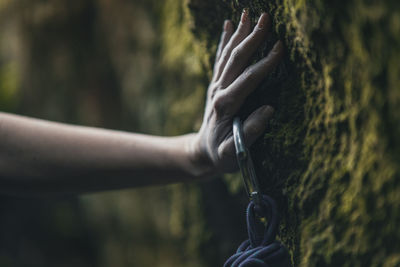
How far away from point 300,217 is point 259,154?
0.58 feet

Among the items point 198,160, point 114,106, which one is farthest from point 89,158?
point 114,106

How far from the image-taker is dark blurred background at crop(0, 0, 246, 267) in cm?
175

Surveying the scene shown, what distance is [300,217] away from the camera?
0.79m

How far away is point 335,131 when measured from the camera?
28.1 inches

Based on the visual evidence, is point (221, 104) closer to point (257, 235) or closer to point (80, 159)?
point (257, 235)

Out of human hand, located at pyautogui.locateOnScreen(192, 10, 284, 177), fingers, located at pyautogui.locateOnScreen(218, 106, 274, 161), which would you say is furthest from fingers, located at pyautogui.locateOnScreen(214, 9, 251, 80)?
fingers, located at pyautogui.locateOnScreen(218, 106, 274, 161)

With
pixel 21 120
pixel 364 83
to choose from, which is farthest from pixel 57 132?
pixel 364 83

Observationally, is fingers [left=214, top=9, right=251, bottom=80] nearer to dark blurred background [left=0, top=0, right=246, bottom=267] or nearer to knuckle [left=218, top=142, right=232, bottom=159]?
knuckle [left=218, top=142, right=232, bottom=159]

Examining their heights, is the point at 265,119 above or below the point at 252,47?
below

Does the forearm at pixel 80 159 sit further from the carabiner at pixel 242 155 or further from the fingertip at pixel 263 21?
the fingertip at pixel 263 21

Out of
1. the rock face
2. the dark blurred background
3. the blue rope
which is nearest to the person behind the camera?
the rock face

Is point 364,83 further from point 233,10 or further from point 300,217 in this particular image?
point 233,10

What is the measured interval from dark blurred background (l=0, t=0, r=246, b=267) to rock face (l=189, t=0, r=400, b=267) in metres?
0.48

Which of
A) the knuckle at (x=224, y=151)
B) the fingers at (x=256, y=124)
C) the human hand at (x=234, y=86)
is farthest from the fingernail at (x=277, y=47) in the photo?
the knuckle at (x=224, y=151)
